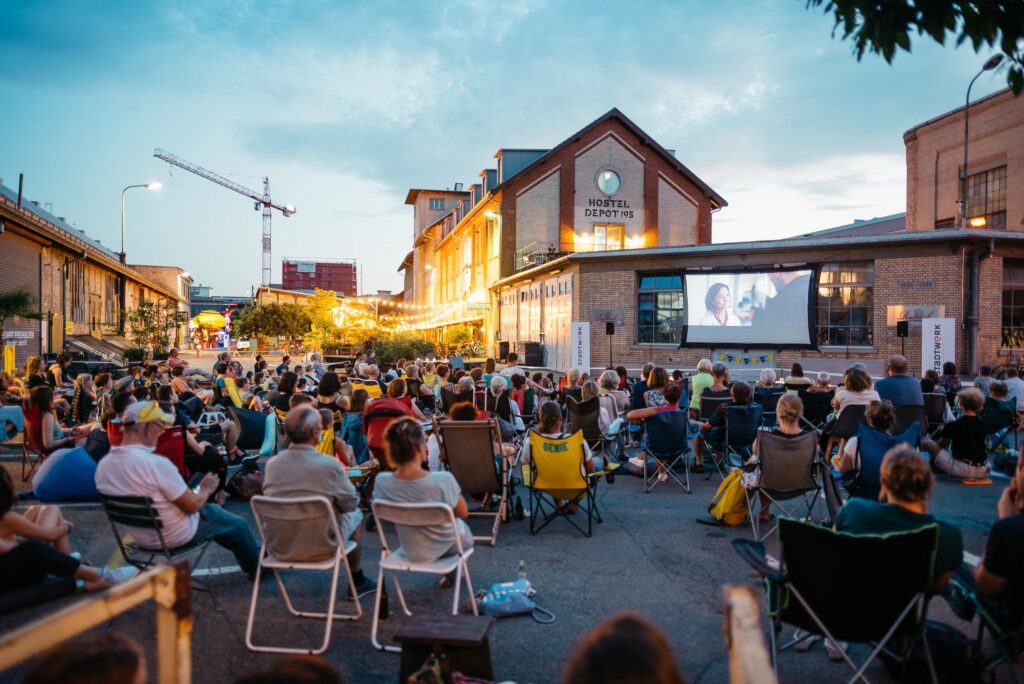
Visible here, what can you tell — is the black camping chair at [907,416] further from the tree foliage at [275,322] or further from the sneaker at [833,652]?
the tree foliage at [275,322]

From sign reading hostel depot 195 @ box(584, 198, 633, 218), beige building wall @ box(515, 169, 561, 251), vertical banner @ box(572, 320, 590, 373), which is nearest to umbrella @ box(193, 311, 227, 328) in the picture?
beige building wall @ box(515, 169, 561, 251)

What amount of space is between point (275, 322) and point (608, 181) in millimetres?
31202

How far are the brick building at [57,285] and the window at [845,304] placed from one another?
906 inches

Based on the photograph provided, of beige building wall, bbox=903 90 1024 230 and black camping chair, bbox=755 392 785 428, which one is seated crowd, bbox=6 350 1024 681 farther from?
beige building wall, bbox=903 90 1024 230

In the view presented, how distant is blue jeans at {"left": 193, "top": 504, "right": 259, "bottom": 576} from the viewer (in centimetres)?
466

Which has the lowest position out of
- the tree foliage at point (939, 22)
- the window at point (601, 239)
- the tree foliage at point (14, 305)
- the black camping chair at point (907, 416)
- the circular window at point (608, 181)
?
the black camping chair at point (907, 416)

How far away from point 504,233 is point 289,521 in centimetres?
2992

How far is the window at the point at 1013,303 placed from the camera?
66.8 feet

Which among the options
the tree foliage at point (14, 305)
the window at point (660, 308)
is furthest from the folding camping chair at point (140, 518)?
the window at point (660, 308)

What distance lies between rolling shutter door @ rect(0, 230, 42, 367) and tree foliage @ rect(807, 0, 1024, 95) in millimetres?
19396

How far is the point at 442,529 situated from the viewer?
419 centimetres

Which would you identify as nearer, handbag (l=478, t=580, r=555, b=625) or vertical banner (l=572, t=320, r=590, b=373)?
handbag (l=478, t=580, r=555, b=625)

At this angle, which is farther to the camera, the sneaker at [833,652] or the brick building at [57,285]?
the brick building at [57,285]

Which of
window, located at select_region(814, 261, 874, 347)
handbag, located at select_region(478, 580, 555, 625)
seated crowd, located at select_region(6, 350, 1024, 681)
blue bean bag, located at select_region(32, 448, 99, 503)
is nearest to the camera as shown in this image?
seated crowd, located at select_region(6, 350, 1024, 681)
